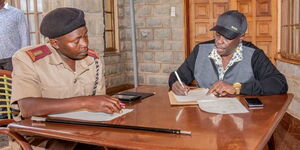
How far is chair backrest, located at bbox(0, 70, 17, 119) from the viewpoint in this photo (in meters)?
1.86

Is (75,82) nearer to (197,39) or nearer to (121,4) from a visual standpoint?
(197,39)

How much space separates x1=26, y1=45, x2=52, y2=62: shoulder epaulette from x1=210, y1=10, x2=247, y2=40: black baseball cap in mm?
998

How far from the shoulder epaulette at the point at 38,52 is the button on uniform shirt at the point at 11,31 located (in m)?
2.11

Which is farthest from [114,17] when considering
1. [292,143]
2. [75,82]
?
[75,82]

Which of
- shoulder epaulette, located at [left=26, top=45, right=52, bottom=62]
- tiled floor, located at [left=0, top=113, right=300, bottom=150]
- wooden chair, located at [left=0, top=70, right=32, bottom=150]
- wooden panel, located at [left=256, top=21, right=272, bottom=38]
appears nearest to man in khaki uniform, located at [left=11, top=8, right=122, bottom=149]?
shoulder epaulette, located at [left=26, top=45, right=52, bottom=62]

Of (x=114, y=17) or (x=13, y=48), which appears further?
(x=114, y=17)

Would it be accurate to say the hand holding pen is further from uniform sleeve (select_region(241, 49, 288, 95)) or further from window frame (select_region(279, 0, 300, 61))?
window frame (select_region(279, 0, 300, 61))

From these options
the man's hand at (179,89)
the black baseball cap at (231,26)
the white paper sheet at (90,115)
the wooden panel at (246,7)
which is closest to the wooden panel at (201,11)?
the wooden panel at (246,7)

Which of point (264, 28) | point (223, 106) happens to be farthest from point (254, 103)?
point (264, 28)

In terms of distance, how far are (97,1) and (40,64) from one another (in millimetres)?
2478

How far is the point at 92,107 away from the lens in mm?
1470

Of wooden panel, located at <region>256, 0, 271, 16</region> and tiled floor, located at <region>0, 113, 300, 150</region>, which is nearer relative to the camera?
tiled floor, located at <region>0, 113, 300, 150</region>

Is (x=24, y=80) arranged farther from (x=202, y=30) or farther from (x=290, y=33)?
(x=202, y=30)

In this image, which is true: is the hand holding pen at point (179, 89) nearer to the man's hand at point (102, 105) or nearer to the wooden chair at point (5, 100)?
the man's hand at point (102, 105)
